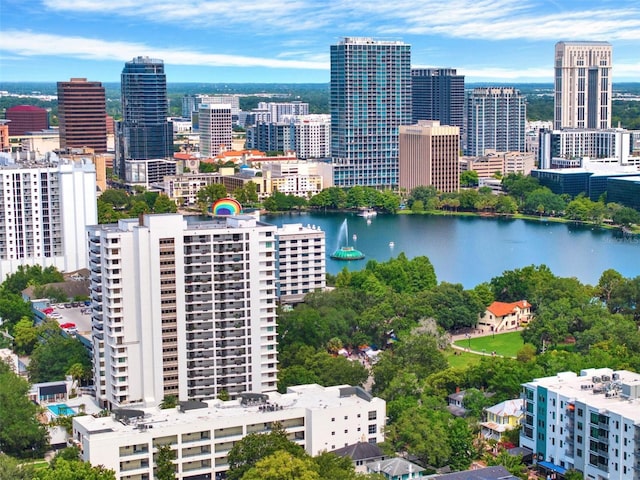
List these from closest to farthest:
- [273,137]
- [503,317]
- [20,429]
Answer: [20,429]
[503,317]
[273,137]

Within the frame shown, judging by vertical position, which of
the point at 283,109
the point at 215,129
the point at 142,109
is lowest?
the point at 215,129

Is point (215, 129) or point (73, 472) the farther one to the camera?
point (215, 129)

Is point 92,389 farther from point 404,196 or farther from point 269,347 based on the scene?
point 404,196

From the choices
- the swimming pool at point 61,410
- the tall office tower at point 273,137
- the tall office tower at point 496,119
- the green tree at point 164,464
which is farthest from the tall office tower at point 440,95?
the green tree at point 164,464

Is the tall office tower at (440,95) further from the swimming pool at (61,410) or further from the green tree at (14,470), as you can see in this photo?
the green tree at (14,470)

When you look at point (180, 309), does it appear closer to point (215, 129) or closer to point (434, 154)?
point (434, 154)

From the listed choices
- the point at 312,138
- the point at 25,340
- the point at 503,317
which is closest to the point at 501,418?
the point at 503,317
